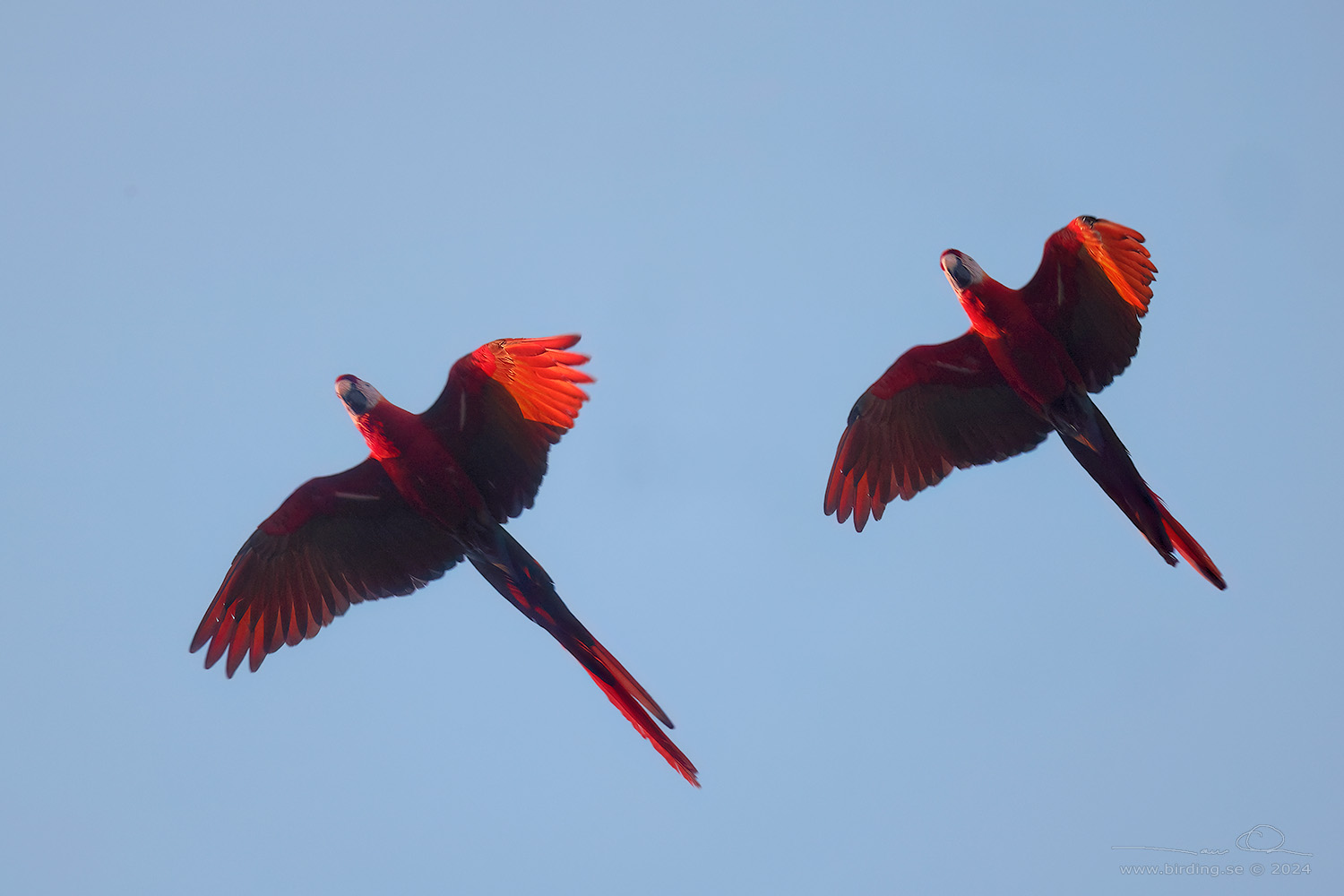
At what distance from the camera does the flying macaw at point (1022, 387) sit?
24.2ft

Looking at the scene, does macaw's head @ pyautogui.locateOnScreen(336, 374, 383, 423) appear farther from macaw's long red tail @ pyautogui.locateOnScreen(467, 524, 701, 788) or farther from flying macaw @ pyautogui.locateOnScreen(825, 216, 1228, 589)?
flying macaw @ pyautogui.locateOnScreen(825, 216, 1228, 589)

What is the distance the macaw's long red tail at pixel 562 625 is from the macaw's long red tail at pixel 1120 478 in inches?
135

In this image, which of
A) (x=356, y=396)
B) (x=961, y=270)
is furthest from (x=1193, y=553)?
(x=356, y=396)

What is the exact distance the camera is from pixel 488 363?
708 cm

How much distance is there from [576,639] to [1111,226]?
4507mm

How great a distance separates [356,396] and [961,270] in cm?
414

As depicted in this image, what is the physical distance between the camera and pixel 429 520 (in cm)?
737

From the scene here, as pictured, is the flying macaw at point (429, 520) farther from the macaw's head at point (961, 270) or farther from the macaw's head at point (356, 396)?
the macaw's head at point (961, 270)

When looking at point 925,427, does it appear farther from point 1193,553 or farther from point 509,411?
point 509,411

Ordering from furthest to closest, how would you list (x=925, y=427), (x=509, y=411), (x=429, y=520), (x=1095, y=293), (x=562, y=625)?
(x=925, y=427) < (x=1095, y=293) < (x=429, y=520) < (x=509, y=411) < (x=562, y=625)

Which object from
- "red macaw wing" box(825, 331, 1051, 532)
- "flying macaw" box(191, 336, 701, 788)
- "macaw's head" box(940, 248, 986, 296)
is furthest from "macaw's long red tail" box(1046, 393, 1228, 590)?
"flying macaw" box(191, 336, 701, 788)

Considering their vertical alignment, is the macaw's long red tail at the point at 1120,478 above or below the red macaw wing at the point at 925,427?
below

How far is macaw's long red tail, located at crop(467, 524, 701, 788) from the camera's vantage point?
22.1 feet

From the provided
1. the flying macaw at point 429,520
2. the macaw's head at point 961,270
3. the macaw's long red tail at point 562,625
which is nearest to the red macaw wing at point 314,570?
the flying macaw at point 429,520
